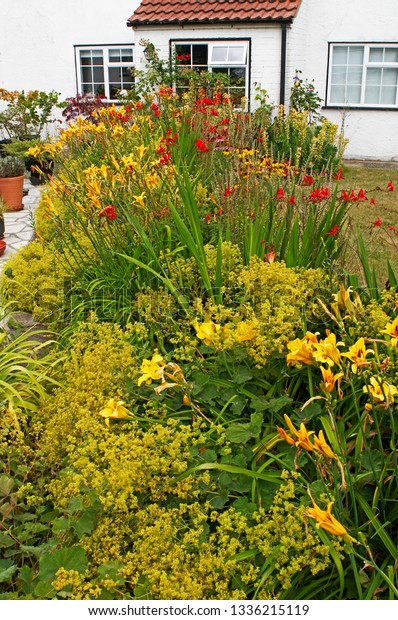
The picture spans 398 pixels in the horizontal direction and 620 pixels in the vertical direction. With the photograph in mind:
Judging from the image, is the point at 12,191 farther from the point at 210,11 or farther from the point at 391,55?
the point at 391,55

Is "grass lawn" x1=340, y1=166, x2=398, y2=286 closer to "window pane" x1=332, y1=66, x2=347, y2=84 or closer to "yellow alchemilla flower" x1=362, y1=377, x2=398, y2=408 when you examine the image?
"yellow alchemilla flower" x1=362, y1=377, x2=398, y2=408

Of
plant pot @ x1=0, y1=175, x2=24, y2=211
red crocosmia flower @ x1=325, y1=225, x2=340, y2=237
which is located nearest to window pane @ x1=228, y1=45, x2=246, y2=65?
plant pot @ x1=0, y1=175, x2=24, y2=211

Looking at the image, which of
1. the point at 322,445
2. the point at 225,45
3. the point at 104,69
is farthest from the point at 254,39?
the point at 322,445

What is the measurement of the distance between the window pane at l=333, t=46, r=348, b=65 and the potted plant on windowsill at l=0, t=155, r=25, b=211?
287 inches

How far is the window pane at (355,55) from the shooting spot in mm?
12484

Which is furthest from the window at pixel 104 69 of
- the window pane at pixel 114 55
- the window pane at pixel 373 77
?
the window pane at pixel 373 77

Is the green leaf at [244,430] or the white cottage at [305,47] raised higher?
the white cottage at [305,47]

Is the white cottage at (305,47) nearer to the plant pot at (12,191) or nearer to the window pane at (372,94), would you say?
the window pane at (372,94)

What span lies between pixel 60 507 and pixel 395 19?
1236 cm

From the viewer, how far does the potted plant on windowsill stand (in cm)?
797

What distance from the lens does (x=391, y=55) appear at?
12391 mm

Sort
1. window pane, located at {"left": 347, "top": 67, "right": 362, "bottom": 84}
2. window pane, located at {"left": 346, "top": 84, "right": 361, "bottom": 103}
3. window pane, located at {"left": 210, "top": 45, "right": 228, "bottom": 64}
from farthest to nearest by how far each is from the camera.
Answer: window pane, located at {"left": 346, "top": 84, "right": 361, "bottom": 103}
window pane, located at {"left": 347, "top": 67, "right": 362, "bottom": 84}
window pane, located at {"left": 210, "top": 45, "right": 228, "bottom": 64}

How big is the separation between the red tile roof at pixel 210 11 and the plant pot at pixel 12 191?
5664 millimetres
